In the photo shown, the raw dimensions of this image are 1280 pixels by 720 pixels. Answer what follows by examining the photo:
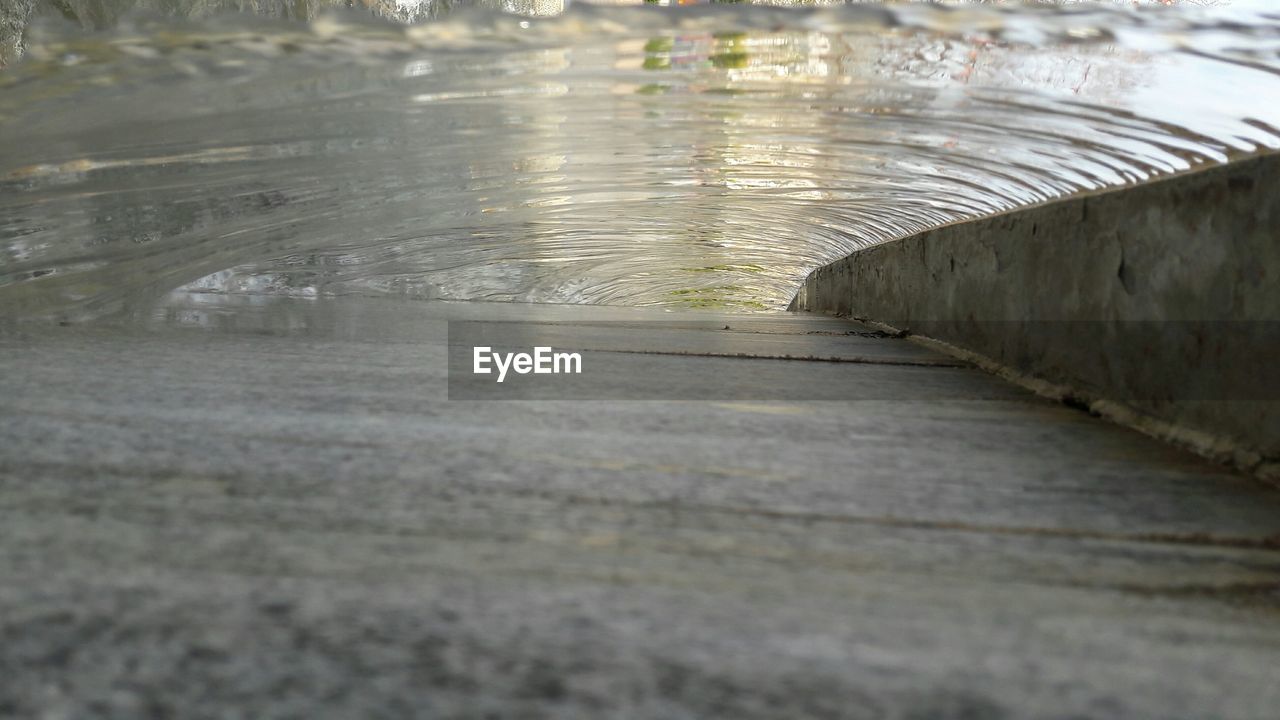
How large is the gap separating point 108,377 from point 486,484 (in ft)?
1.31

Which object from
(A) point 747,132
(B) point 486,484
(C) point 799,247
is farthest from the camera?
(C) point 799,247

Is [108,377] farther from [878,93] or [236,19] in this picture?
[878,93]

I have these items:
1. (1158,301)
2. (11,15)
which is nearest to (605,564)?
(1158,301)

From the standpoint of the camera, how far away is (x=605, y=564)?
0.32 meters

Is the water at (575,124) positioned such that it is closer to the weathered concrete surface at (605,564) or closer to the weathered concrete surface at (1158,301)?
the weathered concrete surface at (1158,301)

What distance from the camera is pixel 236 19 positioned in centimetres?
50

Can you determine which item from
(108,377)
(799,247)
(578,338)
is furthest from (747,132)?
(799,247)

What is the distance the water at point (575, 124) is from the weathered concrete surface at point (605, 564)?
8.7 inches

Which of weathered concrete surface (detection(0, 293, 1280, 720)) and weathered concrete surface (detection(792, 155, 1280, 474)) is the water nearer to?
weathered concrete surface (detection(792, 155, 1280, 474))

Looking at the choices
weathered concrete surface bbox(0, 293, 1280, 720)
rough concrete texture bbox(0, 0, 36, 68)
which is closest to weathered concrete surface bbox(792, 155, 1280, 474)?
weathered concrete surface bbox(0, 293, 1280, 720)

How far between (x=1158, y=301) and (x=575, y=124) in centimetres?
48

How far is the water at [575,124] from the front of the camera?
0.50 meters

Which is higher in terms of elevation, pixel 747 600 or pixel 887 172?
pixel 887 172

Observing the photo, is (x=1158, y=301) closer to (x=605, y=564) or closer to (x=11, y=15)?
(x=605, y=564)
